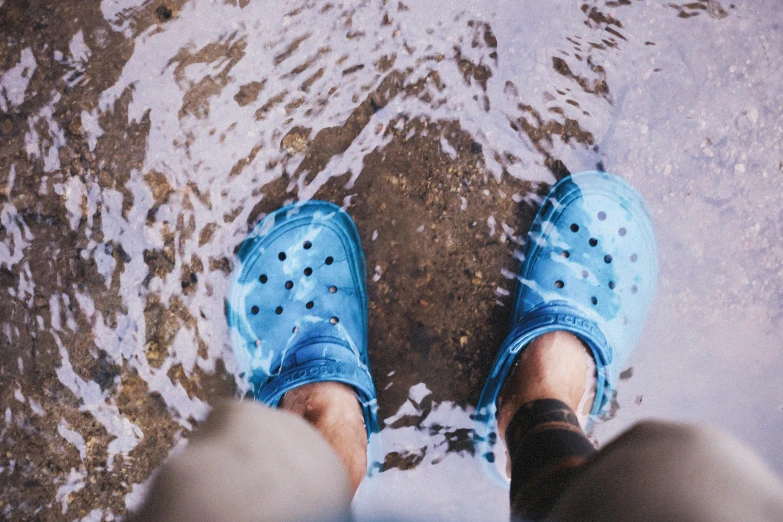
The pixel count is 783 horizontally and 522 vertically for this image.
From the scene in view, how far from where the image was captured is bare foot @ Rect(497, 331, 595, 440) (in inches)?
50.2

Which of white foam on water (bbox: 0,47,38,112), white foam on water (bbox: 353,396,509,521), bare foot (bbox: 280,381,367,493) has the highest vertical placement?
white foam on water (bbox: 0,47,38,112)

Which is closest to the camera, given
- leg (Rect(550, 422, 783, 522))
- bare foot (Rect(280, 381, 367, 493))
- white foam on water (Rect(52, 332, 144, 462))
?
leg (Rect(550, 422, 783, 522))

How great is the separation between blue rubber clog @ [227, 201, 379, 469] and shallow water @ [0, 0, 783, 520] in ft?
0.16

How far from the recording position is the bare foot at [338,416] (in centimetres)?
121

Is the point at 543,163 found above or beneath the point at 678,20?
beneath

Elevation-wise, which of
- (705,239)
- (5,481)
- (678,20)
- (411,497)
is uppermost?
(678,20)

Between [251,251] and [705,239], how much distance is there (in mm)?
1222

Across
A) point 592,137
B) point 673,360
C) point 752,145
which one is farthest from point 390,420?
point 752,145

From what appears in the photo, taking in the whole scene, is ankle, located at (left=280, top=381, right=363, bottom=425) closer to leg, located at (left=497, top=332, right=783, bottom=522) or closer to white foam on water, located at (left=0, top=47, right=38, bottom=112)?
leg, located at (left=497, top=332, right=783, bottom=522)

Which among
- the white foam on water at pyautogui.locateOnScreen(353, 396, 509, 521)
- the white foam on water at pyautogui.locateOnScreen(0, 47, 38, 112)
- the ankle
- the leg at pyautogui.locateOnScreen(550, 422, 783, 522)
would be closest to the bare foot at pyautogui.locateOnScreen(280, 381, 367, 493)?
the ankle

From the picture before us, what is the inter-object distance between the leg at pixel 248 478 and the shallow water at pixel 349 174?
18.7 inches

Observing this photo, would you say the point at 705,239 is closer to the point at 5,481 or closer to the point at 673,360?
the point at 673,360

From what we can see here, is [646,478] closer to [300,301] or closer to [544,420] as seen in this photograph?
[544,420]

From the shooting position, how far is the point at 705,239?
1.33 meters
